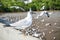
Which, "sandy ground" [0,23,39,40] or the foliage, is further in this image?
the foliage

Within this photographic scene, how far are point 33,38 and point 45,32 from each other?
881 millimetres

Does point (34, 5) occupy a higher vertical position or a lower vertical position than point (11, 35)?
lower

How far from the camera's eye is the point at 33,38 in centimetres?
578

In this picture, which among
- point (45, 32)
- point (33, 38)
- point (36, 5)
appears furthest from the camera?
point (36, 5)

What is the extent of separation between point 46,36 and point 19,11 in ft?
29.4

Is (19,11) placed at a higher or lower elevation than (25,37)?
lower

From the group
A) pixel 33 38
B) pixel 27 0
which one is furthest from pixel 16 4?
pixel 33 38

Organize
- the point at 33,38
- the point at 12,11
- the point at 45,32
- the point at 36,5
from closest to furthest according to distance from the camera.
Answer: the point at 33,38 < the point at 45,32 < the point at 12,11 < the point at 36,5

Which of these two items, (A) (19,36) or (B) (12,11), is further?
(B) (12,11)

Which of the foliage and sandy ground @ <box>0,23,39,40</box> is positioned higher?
sandy ground @ <box>0,23,39,40</box>

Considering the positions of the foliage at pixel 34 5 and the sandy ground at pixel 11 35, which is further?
the foliage at pixel 34 5

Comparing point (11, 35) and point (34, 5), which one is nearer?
point (11, 35)

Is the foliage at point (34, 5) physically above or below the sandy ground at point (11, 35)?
below

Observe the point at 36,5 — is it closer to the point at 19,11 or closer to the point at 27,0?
the point at 19,11
